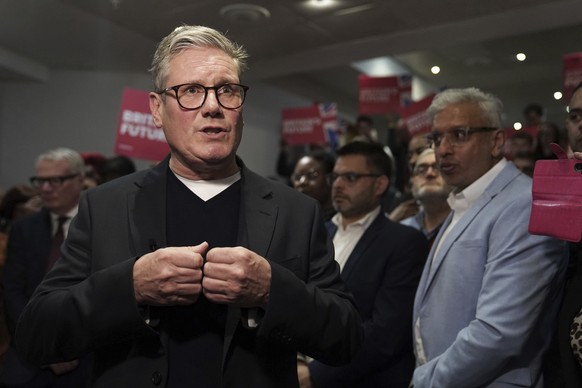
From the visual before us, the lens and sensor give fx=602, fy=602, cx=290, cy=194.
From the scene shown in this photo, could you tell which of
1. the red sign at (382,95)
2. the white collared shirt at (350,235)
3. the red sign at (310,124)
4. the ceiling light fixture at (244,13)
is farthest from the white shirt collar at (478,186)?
the red sign at (310,124)

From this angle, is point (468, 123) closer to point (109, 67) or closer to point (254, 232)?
point (254, 232)

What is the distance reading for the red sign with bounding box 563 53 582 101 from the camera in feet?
8.61

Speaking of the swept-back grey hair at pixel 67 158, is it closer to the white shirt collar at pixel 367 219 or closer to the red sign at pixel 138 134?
the red sign at pixel 138 134

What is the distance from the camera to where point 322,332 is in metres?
1.34

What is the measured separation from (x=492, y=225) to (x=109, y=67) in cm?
631

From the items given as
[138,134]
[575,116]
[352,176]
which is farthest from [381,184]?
[138,134]

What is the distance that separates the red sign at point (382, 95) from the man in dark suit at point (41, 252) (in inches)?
122

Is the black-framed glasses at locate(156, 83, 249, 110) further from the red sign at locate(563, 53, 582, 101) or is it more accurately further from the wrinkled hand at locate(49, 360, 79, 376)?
the wrinkled hand at locate(49, 360, 79, 376)

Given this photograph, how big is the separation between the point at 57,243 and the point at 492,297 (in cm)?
238

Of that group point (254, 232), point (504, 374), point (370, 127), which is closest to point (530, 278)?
point (504, 374)

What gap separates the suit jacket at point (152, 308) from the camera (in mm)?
1272

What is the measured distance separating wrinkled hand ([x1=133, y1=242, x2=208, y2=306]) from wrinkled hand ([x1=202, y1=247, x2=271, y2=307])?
0.02 metres

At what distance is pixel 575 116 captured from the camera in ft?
6.00

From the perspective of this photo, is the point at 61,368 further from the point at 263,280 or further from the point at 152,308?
the point at 263,280
